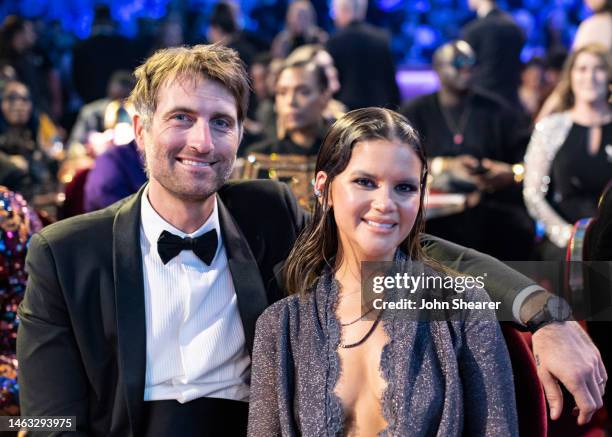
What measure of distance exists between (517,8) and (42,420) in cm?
863

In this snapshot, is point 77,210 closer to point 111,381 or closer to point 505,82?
point 111,381

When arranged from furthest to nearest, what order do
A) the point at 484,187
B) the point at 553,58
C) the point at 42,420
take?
the point at 553,58 < the point at 484,187 < the point at 42,420

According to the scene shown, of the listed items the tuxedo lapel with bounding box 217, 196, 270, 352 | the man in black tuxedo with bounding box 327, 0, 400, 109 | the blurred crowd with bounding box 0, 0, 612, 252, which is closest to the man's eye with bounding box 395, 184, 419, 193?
the tuxedo lapel with bounding box 217, 196, 270, 352

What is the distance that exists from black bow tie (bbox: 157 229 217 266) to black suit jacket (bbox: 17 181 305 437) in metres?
0.06

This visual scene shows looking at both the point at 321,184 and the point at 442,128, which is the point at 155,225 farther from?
the point at 442,128

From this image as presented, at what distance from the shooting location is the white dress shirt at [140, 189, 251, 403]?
2.10m

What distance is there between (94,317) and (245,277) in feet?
1.21

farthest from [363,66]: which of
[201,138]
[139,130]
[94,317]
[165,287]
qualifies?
[94,317]

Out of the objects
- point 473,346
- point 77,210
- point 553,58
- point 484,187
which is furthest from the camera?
point 553,58

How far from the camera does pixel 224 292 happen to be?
2.19 metres

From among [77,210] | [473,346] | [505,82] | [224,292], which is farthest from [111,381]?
[505,82]

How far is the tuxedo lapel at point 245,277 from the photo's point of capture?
7.02ft

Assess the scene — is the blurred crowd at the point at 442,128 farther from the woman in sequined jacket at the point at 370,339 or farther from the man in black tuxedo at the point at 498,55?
the woman in sequined jacket at the point at 370,339

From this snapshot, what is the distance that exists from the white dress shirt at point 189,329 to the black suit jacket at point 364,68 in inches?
173
